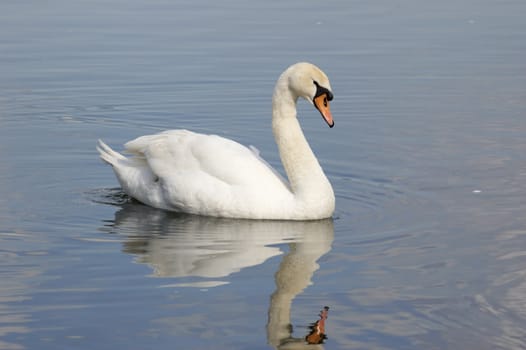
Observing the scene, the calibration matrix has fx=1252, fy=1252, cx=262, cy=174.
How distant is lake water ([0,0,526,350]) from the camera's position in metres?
7.26

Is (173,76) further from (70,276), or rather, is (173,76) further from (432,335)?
(432,335)

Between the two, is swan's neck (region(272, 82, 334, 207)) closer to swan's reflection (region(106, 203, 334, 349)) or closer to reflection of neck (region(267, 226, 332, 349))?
swan's reflection (region(106, 203, 334, 349))

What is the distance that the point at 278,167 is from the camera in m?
11.6

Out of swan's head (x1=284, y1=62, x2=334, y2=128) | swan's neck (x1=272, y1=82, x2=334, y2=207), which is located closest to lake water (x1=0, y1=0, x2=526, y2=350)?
swan's neck (x1=272, y1=82, x2=334, y2=207)

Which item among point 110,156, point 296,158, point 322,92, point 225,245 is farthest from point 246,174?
point 110,156

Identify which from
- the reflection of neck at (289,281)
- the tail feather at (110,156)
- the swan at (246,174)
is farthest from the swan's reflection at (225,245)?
the tail feather at (110,156)

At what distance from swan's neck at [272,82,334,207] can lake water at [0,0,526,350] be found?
10.3 inches

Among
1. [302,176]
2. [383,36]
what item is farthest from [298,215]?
[383,36]

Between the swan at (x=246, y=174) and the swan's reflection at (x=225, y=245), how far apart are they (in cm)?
11

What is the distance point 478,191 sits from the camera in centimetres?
1041

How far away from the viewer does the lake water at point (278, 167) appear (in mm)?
7258

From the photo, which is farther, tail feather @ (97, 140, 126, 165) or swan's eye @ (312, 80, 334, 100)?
tail feather @ (97, 140, 126, 165)

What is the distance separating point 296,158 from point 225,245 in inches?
56.3

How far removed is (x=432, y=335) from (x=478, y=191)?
11.9 ft
